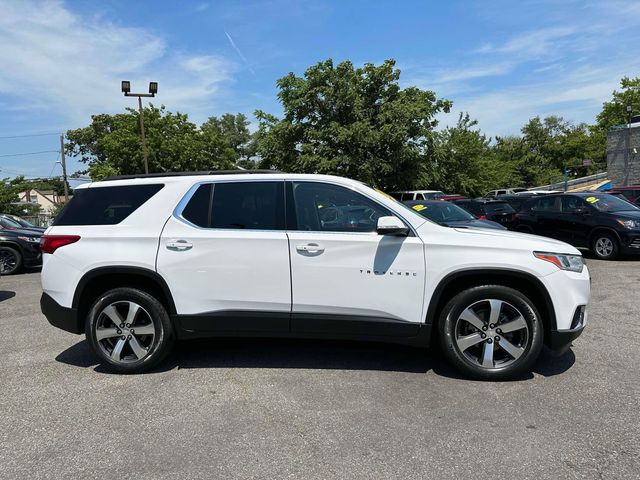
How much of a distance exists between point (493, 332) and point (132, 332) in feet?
10.2

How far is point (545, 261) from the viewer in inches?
159

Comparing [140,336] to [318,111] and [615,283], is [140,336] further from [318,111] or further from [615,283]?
[318,111]

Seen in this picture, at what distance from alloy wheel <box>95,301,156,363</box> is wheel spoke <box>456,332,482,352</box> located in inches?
104

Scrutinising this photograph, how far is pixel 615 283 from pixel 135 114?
36.2 meters

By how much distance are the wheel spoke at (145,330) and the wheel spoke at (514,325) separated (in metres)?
2.99

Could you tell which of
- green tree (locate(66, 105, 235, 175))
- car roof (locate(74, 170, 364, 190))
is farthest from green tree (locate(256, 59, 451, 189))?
car roof (locate(74, 170, 364, 190))

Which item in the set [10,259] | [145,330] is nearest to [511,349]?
[145,330]

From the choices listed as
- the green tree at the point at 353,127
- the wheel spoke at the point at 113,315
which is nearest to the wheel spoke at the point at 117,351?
the wheel spoke at the point at 113,315

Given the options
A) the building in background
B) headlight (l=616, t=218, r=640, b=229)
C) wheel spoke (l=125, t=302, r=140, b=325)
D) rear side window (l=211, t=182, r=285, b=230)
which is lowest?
wheel spoke (l=125, t=302, r=140, b=325)

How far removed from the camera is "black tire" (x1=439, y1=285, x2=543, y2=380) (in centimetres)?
404

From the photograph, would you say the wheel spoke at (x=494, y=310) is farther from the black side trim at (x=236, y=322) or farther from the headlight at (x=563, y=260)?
the black side trim at (x=236, y=322)

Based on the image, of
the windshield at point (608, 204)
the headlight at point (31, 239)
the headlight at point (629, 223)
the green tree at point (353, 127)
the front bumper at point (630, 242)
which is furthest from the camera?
the green tree at point (353, 127)

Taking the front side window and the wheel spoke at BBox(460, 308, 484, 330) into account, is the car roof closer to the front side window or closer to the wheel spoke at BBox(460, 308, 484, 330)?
the front side window

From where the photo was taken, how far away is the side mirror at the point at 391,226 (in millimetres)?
3961
